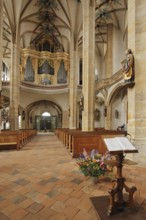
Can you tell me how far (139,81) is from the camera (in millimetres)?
5148

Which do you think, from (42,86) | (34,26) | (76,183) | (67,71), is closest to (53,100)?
(42,86)

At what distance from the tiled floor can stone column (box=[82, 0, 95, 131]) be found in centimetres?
553

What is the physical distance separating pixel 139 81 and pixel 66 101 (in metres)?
18.1

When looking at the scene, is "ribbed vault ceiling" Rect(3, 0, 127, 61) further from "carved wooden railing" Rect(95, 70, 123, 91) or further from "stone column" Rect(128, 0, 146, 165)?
"stone column" Rect(128, 0, 146, 165)

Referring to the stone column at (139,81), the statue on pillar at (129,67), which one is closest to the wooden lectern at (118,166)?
the stone column at (139,81)

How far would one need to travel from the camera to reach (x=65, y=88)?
21875 millimetres

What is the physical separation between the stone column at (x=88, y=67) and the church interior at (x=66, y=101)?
0.06 meters

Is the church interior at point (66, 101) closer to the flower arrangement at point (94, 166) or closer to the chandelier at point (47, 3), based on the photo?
the chandelier at point (47, 3)

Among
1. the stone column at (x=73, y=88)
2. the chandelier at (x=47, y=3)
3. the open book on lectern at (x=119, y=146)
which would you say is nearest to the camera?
the open book on lectern at (x=119, y=146)

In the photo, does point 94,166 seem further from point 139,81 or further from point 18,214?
point 139,81

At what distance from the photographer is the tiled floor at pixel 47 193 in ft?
7.91

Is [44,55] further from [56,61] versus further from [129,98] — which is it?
[129,98]

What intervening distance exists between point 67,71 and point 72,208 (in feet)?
71.3

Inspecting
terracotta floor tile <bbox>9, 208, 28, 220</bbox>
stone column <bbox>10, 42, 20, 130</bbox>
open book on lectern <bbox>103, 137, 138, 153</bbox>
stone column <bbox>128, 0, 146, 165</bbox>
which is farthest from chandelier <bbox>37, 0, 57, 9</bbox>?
terracotta floor tile <bbox>9, 208, 28, 220</bbox>
